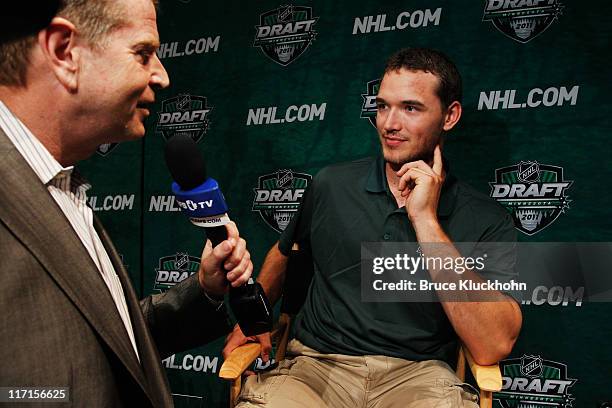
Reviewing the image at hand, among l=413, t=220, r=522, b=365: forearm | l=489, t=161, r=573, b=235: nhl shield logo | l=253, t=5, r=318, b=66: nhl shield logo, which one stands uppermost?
l=253, t=5, r=318, b=66: nhl shield logo

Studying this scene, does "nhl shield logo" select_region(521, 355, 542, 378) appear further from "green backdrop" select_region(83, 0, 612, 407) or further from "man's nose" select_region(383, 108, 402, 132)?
"man's nose" select_region(383, 108, 402, 132)

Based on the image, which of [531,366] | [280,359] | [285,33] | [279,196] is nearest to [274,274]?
[280,359]

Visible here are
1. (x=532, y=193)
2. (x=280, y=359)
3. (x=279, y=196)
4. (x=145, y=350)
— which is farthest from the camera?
(x=279, y=196)

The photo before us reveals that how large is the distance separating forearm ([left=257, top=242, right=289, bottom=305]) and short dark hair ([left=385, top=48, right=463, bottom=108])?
0.83 m

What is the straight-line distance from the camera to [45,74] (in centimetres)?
87

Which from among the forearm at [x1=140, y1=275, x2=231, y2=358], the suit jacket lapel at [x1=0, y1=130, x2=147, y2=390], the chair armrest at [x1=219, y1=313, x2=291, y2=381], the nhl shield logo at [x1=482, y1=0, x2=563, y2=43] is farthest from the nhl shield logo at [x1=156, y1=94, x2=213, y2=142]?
the suit jacket lapel at [x1=0, y1=130, x2=147, y2=390]

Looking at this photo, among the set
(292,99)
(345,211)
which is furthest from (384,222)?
(292,99)

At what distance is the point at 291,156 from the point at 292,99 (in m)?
0.28

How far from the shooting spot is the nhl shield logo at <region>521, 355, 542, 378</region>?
7.89 ft

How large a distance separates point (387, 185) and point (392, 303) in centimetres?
44

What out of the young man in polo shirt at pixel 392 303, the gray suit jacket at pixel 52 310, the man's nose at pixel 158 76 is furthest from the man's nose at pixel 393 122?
the gray suit jacket at pixel 52 310

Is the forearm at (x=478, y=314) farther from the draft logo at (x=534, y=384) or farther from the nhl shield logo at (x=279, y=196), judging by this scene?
the nhl shield logo at (x=279, y=196)

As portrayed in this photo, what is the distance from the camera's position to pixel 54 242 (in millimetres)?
784

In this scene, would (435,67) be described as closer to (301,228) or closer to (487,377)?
(301,228)
